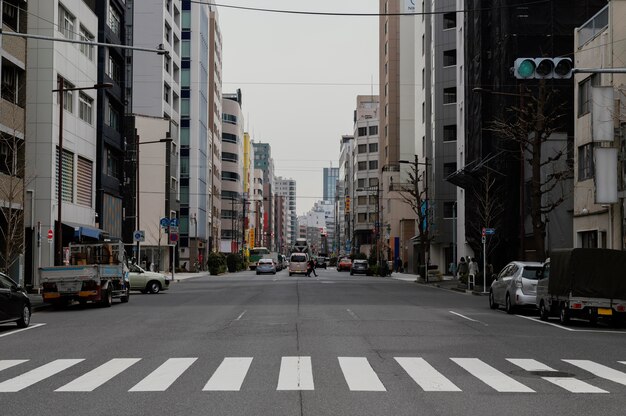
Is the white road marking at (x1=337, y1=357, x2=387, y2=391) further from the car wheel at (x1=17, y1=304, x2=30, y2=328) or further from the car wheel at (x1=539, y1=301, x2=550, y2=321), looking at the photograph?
the car wheel at (x1=539, y1=301, x2=550, y2=321)

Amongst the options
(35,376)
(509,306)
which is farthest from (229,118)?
(35,376)

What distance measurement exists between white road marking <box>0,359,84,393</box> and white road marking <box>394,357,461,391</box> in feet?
17.4

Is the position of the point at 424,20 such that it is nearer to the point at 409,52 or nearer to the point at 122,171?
the point at 409,52

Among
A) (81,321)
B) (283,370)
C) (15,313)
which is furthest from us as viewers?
(81,321)

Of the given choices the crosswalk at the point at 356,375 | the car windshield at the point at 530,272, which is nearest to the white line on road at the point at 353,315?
the car windshield at the point at 530,272

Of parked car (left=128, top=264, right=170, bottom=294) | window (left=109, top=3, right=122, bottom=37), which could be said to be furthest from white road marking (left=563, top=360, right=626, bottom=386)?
window (left=109, top=3, right=122, bottom=37)

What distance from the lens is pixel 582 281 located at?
68.9 feet

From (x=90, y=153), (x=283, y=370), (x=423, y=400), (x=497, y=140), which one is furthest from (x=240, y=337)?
(x=497, y=140)

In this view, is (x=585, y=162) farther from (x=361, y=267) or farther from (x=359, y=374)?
(x=361, y=267)

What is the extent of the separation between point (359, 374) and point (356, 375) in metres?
0.12

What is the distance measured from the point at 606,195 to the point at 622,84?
4.44 metres

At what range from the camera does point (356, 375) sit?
11555mm

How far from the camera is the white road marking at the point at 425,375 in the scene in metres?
10.5

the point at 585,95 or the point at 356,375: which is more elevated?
the point at 585,95
